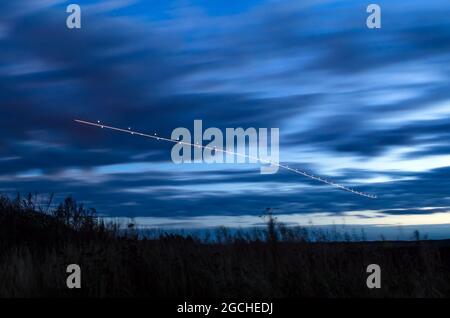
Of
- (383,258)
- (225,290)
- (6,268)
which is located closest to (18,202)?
(6,268)

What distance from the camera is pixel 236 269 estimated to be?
47.7 ft

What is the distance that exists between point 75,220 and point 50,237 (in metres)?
1.17

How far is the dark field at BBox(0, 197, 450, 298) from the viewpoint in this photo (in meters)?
13.7

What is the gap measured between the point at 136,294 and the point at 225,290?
1.84m

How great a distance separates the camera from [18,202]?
71.0 ft

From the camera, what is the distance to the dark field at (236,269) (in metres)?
13.7

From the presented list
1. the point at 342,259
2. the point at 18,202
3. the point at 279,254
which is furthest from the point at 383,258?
the point at 18,202

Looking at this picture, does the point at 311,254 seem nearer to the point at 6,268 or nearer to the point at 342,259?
the point at 342,259

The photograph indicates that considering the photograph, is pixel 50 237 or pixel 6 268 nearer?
pixel 6 268
